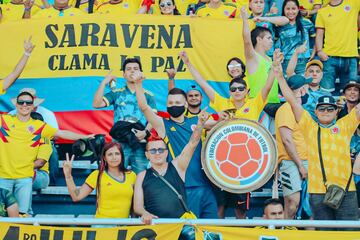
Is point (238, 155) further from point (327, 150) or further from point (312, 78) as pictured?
point (312, 78)

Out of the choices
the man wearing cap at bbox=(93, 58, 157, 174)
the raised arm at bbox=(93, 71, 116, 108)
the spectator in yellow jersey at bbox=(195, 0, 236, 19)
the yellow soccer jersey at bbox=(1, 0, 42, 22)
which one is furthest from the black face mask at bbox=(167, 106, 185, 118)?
the yellow soccer jersey at bbox=(1, 0, 42, 22)

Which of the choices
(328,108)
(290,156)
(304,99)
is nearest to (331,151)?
(328,108)

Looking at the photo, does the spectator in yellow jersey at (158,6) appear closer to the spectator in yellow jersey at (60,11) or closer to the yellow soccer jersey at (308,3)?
the spectator in yellow jersey at (60,11)

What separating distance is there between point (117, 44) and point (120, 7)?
40.3 inches

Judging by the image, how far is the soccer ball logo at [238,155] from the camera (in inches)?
410

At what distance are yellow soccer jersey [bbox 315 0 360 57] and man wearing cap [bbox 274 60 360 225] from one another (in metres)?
2.56

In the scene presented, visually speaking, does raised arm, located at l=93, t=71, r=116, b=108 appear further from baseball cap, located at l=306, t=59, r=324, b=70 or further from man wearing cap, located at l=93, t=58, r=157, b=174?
baseball cap, located at l=306, t=59, r=324, b=70

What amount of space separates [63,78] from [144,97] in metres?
1.63

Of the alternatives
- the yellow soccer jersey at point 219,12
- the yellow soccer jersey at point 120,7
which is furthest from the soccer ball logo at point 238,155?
the yellow soccer jersey at point 120,7

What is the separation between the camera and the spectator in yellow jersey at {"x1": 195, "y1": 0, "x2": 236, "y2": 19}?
1327 cm

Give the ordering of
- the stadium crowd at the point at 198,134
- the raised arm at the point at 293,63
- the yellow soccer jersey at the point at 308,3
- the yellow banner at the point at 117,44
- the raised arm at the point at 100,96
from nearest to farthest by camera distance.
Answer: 1. the stadium crowd at the point at 198,134
2. the raised arm at the point at 100,96
3. the raised arm at the point at 293,63
4. the yellow banner at the point at 117,44
5. the yellow soccer jersey at the point at 308,3

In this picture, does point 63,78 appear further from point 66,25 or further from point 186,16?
point 186,16

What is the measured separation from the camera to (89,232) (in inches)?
385

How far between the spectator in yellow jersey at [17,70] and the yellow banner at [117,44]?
55 cm
